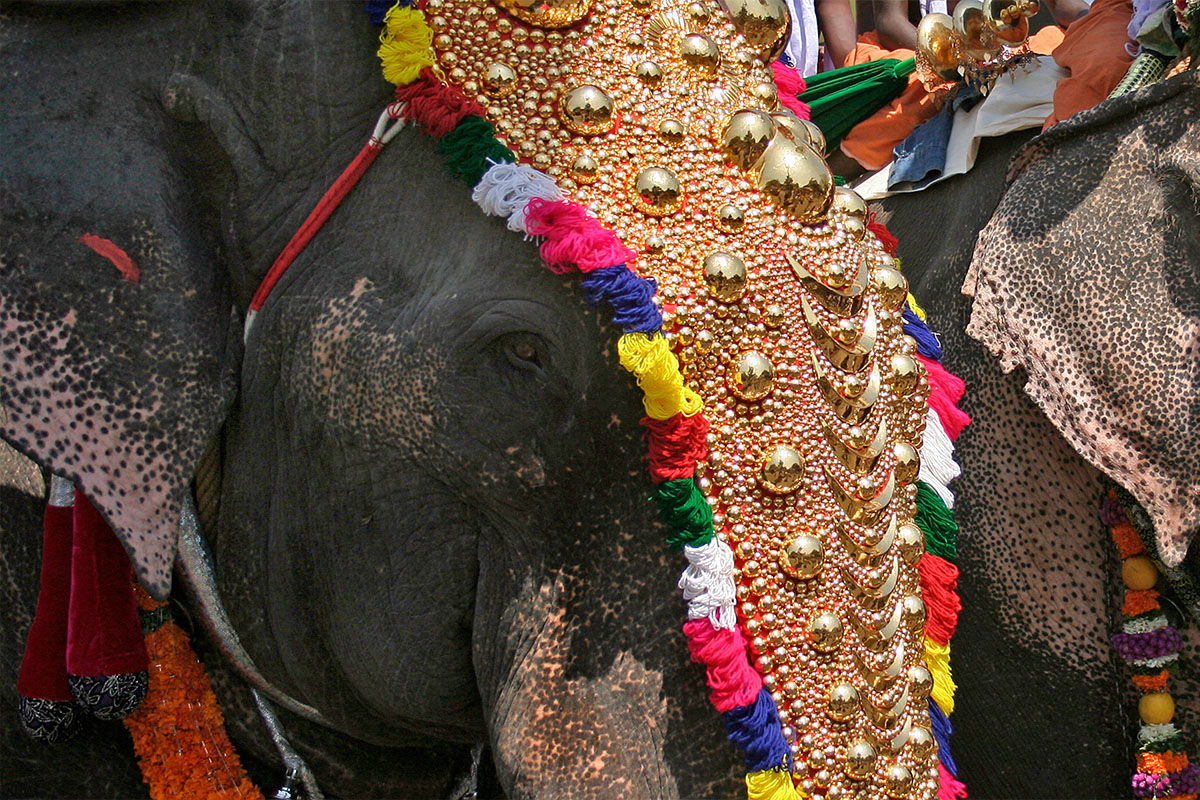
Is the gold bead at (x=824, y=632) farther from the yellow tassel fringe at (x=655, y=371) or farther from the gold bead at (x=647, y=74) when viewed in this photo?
the gold bead at (x=647, y=74)

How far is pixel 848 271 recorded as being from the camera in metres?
1.26

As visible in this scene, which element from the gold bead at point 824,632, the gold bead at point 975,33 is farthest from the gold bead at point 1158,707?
the gold bead at point 975,33

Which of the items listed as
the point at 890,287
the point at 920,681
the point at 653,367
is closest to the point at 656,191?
the point at 653,367

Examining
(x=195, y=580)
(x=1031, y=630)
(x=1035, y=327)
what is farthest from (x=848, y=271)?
(x=1031, y=630)

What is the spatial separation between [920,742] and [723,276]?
459 millimetres

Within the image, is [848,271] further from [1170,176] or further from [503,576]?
[1170,176]

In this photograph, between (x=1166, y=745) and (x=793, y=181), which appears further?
(x=1166, y=745)

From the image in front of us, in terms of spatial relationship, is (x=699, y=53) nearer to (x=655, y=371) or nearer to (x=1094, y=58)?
(x=655, y=371)

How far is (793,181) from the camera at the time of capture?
123cm

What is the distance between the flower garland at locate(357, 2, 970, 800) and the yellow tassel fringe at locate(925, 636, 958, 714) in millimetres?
93

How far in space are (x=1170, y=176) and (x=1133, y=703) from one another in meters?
0.69

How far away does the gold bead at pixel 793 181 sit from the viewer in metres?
1.23

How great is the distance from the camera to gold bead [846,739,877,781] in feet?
3.83

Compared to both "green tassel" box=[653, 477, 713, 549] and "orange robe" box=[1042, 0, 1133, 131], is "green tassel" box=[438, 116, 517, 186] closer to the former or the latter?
"green tassel" box=[653, 477, 713, 549]
